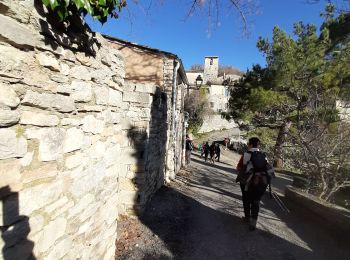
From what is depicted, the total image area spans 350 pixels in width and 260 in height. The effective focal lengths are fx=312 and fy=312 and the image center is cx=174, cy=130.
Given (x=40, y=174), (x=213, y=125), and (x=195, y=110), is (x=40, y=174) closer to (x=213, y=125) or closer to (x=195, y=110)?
(x=195, y=110)

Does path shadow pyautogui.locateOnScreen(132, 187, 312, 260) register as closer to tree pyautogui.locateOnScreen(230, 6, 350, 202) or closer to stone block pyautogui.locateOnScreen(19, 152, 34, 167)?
tree pyautogui.locateOnScreen(230, 6, 350, 202)

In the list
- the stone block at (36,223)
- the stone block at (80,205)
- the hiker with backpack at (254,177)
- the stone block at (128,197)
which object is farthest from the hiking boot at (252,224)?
the stone block at (36,223)

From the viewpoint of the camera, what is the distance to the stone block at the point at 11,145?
1822 mm

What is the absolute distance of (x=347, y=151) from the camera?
7.10 metres

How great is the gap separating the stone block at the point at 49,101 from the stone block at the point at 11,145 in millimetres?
231

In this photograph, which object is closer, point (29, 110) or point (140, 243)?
point (29, 110)

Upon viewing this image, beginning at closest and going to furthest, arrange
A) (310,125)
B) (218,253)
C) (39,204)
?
(39,204) < (218,253) < (310,125)

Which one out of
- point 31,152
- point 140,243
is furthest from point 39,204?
point 140,243

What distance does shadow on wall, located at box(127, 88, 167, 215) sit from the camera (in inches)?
256

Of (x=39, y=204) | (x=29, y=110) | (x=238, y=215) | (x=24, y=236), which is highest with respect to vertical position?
(x=29, y=110)

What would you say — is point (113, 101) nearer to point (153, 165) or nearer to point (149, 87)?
point (149, 87)

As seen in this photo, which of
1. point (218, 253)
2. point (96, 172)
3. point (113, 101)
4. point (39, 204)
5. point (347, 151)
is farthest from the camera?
point (347, 151)

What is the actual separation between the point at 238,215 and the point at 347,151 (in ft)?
9.55

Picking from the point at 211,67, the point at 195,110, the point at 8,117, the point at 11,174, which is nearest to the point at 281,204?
the point at 11,174
